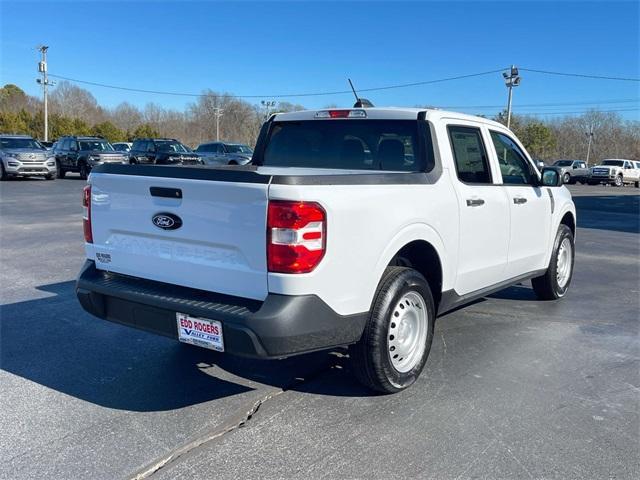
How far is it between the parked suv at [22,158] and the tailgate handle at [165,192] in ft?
75.2

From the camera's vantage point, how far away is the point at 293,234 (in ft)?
10.1

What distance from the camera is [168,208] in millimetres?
3498

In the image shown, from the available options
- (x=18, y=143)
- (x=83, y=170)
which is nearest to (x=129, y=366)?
(x=18, y=143)

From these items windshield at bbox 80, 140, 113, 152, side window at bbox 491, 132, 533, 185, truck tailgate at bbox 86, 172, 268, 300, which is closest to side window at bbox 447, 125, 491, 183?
side window at bbox 491, 132, 533, 185

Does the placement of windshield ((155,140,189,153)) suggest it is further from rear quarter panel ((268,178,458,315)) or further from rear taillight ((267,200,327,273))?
rear taillight ((267,200,327,273))

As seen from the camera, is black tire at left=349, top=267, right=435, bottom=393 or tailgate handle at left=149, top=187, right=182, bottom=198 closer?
tailgate handle at left=149, top=187, right=182, bottom=198

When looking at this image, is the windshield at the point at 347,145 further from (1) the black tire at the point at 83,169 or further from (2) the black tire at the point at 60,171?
(2) the black tire at the point at 60,171

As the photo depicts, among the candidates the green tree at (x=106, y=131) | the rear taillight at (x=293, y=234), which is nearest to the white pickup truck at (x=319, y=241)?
the rear taillight at (x=293, y=234)

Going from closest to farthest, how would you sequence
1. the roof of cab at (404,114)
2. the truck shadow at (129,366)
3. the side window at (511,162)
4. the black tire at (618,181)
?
the truck shadow at (129,366)
the roof of cab at (404,114)
the side window at (511,162)
the black tire at (618,181)

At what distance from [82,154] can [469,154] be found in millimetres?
24998

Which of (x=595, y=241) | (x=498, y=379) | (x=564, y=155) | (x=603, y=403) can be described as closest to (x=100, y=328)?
(x=498, y=379)

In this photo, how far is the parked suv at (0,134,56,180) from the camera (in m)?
23.3

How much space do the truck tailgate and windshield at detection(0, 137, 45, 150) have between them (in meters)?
23.1

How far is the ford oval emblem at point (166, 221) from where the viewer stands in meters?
3.48
